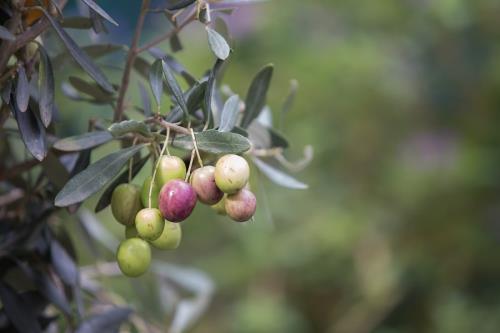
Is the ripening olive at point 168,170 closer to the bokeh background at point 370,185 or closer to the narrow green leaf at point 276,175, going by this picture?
the narrow green leaf at point 276,175

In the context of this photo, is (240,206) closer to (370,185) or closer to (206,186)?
(206,186)

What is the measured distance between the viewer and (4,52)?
326 millimetres

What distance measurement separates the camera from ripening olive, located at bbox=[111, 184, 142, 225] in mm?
321

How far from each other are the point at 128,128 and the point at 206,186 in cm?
4

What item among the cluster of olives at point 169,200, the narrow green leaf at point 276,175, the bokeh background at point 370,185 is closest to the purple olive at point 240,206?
the cluster of olives at point 169,200

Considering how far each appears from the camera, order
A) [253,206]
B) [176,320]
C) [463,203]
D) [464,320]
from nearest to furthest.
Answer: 1. [253,206]
2. [176,320]
3. [464,320]
4. [463,203]

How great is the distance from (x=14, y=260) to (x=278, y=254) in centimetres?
74

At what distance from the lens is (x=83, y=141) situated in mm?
346

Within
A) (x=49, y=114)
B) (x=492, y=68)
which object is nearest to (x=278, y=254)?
(x=492, y=68)

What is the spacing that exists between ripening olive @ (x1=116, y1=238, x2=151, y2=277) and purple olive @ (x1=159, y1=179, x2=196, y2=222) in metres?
0.03

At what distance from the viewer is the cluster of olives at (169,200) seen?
287mm

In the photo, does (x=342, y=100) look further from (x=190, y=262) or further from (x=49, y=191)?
(x=49, y=191)

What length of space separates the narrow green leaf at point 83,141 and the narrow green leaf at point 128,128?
0.10 ft

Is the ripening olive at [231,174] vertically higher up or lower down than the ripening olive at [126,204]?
higher up
